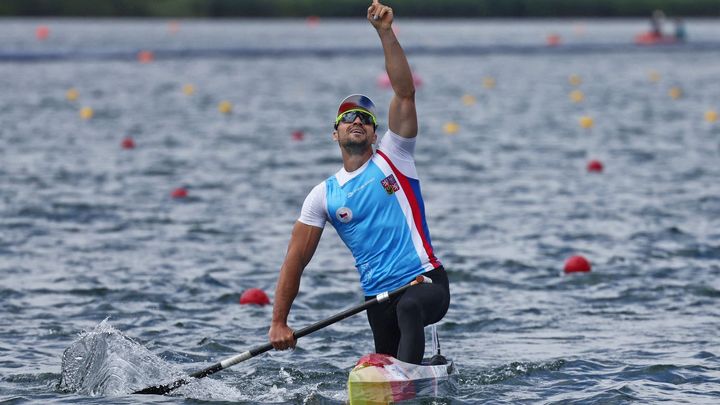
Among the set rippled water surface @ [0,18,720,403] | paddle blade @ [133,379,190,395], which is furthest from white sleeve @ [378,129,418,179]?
paddle blade @ [133,379,190,395]

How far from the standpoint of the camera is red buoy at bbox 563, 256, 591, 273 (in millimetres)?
14289

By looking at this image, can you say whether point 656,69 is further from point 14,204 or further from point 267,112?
point 14,204

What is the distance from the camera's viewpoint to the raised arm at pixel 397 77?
8531mm

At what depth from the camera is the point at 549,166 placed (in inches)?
914

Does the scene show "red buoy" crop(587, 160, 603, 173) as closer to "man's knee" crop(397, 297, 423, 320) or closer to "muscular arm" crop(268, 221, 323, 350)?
"muscular arm" crop(268, 221, 323, 350)

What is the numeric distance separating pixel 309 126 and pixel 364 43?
32351 millimetres

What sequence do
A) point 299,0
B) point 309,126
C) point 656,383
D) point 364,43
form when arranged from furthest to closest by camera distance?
point 299,0 → point 364,43 → point 309,126 → point 656,383

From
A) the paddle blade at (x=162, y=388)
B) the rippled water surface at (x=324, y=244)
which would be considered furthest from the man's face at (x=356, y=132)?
the paddle blade at (x=162, y=388)

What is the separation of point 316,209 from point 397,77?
3.50 feet

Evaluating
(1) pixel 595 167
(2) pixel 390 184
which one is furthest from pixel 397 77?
(1) pixel 595 167

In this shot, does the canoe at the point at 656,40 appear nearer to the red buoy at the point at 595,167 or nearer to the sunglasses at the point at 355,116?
the red buoy at the point at 595,167

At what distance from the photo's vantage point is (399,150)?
28.9ft

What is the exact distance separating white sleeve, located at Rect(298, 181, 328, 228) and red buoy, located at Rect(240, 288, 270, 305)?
14.4 ft

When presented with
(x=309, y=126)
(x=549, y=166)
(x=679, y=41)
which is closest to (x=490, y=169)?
(x=549, y=166)
